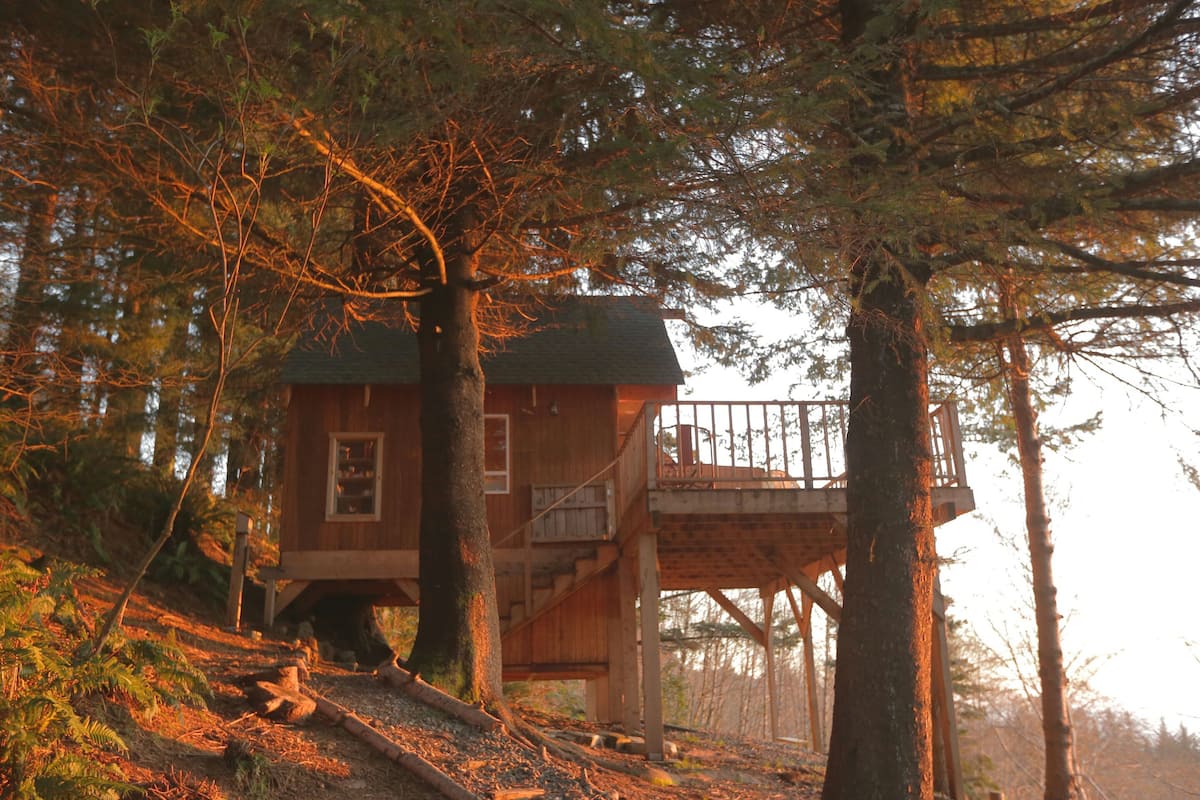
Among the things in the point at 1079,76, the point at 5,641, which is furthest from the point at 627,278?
the point at 5,641

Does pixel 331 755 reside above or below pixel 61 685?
below

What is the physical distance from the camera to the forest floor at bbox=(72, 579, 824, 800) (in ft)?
19.5

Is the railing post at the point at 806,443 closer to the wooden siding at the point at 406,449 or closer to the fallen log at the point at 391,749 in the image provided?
the wooden siding at the point at 406,449

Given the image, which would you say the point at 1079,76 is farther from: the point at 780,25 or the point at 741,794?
the point at 741,794

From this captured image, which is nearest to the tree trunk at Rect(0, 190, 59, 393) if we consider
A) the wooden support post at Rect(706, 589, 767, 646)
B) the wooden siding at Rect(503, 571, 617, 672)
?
the wooden siding at Rect(503, 571, 617, 672)

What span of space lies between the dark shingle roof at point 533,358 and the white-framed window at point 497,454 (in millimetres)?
832

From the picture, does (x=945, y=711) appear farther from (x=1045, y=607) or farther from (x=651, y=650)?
(x=651, y=650)

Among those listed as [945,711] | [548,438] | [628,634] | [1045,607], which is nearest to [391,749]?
[945,711]

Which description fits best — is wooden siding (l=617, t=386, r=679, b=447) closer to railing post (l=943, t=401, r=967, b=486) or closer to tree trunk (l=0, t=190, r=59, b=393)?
railing post (l=943, t=401, r=967, b=486)

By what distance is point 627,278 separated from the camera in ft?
35.0

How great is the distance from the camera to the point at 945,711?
1095 centimetres

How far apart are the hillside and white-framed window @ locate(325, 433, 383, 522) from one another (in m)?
3.41

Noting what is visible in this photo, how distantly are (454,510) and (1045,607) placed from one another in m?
7.64

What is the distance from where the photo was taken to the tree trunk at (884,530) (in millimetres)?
7184
